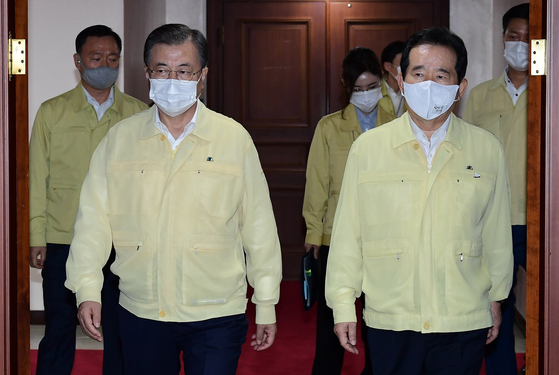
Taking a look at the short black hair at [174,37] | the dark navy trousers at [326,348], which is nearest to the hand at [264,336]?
the short black hair at [174,37]

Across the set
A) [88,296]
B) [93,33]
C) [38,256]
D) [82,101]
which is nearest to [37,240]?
[38,256]

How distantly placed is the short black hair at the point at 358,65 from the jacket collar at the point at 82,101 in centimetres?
112

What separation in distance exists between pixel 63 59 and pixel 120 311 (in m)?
3.05

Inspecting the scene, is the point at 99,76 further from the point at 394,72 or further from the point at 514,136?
the point at 514,136

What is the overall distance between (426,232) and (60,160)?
6.56 feet

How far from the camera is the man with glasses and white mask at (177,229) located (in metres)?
2.36

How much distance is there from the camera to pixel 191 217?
7.77 ft

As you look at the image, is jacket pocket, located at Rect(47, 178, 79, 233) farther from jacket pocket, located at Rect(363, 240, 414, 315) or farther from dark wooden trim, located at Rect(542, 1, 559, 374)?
dark wooden trim, located at Rect(542, 1, 559, 374)

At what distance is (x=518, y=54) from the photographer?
3398mm

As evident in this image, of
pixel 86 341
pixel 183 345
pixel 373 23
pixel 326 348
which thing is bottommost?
pixel 86 341

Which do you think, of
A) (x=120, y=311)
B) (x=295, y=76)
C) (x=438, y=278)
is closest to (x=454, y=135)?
(x=438, y=278)

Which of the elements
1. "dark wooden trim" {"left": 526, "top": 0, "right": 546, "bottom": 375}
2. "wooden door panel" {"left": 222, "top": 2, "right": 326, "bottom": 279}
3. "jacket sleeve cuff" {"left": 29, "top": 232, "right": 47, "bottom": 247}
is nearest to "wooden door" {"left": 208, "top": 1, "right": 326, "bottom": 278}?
"wooden door panel" {"left": 222, "top": 2, "right": 326, "bottom": 279}

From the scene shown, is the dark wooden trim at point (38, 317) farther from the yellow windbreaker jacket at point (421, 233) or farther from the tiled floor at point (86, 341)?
the yellow windbreaker jacket at point (421, 233)

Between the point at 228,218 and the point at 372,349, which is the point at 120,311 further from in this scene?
the point at 372,349
